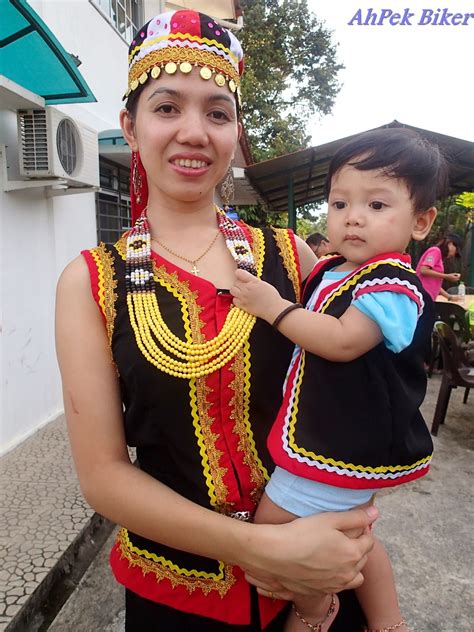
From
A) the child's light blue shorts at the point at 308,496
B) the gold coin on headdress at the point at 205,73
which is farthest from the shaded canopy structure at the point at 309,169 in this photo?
the child's light blue shorts at the point at 308,496

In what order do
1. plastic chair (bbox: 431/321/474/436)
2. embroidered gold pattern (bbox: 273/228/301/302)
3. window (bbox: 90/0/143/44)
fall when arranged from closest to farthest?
1. embroidered gold pattern (bbox: 273/228/301/302)
2. plastic chair (bbox: 431/321/474/436)
3. window (bbox: 90/0/143/44)

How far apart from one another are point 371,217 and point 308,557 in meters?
0.72

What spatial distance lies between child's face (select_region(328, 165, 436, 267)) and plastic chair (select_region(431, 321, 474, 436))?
3.68m

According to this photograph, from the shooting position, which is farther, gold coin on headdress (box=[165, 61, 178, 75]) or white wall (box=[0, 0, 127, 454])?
white wall (box=[0, 0, 127, 454])

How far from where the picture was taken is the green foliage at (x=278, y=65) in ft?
55.8

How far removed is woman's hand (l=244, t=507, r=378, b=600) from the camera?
0.92 metres

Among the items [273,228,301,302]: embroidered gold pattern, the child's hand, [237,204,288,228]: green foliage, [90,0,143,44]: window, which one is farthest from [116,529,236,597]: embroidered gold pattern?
[237,204,288,228]: green foliage

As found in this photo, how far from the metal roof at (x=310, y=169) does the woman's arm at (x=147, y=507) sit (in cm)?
596

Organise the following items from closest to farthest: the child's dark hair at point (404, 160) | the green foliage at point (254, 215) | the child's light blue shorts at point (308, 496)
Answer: the child's light blue shorts at point (308, 496)
the child's dark hair at point (404, 160)
the green foliage at point (254, 215)

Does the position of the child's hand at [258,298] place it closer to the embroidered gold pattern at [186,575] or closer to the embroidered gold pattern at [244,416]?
the embroidered gold pattern at [244,416]

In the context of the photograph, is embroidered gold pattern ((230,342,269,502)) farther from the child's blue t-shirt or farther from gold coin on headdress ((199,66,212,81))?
gold coin on headdress ((199,66,212,81))

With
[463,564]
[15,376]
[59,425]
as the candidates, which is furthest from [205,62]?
[59,425]

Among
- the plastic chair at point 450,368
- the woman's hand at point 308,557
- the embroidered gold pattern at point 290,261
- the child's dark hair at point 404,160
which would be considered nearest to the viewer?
the woman's hand at point 308,557

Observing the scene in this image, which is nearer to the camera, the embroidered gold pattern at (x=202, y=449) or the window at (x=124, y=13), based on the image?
the embroidered gold pattern at (x=202, y=449)
